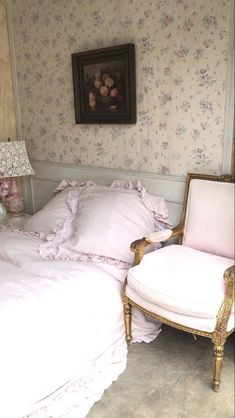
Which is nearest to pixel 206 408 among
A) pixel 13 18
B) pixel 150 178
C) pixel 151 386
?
pixel 151 386

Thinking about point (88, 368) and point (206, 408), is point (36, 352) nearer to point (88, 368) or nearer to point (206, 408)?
point (88, 368)

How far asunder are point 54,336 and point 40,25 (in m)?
2.24

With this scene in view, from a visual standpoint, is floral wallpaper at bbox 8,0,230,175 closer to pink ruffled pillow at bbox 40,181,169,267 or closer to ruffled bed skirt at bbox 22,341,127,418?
pink ruffled pillow at bbox 40,181,169,267

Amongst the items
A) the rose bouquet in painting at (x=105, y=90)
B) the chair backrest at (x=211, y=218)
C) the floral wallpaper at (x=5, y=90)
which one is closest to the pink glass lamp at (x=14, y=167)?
the floral wallpaper at (x=5, y=90)

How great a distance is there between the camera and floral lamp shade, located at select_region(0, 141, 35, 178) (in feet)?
9.05

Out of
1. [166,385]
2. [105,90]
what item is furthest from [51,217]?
[166,385]

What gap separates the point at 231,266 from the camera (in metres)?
0.81

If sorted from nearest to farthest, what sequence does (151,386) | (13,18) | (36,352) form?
(36,352) → (151,386) → (13,18)

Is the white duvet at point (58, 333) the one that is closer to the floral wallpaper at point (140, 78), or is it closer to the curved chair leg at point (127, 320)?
the curved chair leg at point (127, 320)

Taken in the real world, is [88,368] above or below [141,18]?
below

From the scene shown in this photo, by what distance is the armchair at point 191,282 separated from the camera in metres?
1.31

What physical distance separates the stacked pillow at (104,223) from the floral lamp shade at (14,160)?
1.80 ft

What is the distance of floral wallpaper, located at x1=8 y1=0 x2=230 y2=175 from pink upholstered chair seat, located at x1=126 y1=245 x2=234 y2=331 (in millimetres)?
632

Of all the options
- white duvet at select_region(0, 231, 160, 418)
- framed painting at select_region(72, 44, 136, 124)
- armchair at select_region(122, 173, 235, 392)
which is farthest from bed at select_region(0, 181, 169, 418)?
framed painting at select_region(72, 44, 136, 124)
